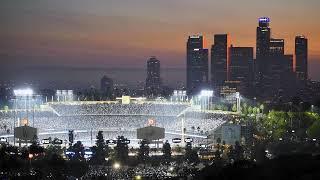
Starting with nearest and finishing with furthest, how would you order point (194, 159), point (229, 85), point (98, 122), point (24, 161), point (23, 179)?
1. point (23, 179)
2. point (24, 161)
3. point (194, 159)
4. point (98, 122)
5. point (229, 85)

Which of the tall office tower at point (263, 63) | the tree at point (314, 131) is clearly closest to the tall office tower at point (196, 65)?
the tall office tower at point (263, 63)

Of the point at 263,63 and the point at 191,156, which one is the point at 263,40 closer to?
the point at 263,63

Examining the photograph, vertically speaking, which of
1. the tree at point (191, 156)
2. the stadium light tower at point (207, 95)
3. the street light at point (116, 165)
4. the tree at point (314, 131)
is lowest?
the street light at point (116, 165)

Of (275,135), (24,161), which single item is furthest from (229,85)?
(24,161)

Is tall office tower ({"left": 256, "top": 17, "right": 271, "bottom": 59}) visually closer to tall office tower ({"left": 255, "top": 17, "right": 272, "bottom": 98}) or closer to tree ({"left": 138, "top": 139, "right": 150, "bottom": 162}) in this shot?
tall office tower ({"left": 255, "top": 17, "right": 272, "bottom": 98})

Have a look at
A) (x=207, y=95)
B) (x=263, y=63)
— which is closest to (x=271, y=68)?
(x=263, y=63)

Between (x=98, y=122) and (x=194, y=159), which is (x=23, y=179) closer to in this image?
(x=194, y=159)

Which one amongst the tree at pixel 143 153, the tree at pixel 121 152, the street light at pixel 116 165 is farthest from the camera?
the tree at pixel 143 153

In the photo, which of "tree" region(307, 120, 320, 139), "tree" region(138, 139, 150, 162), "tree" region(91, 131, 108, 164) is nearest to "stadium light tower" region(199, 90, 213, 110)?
"tree" region(307, 120, 320, 139)

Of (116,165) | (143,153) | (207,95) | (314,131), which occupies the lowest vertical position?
(116,165)

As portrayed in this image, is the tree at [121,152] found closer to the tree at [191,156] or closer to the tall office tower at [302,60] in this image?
the tree at [191,156]

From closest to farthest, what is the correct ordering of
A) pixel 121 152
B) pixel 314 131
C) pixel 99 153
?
pixel 99 153 → pixel 121 152 → pixel 314 131
